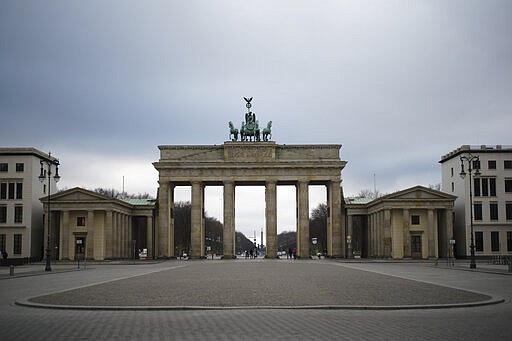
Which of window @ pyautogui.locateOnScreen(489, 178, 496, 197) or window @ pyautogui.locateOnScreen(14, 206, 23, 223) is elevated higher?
window @ pyautogui.locateOnScreen(489, 178, 496, 197)

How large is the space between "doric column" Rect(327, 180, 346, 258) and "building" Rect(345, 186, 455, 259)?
176cm

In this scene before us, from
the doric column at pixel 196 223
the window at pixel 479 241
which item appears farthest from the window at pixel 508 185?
the doric column at pixel 196 223

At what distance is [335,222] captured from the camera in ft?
307

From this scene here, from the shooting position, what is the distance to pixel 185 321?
55.8 ft

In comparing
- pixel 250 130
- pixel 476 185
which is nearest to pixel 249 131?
pixel 250 130

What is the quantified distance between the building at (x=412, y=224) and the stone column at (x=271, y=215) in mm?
11197

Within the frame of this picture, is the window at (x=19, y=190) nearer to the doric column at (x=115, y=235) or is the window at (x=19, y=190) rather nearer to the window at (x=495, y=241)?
the doric column at (x=115, y=235)

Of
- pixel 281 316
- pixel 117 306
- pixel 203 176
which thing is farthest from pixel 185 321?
pixel 203 176

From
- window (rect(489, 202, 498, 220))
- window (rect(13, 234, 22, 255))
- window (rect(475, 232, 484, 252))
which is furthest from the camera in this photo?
window (rect(489, 202, 498, 220))

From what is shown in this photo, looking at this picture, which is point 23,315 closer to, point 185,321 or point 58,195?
point 185,321

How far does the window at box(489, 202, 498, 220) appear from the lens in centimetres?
8512

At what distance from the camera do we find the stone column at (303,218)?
308 ft

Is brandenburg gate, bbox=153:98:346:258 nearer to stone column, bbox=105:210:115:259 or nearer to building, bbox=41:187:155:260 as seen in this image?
building, bbox=41:187:155:260

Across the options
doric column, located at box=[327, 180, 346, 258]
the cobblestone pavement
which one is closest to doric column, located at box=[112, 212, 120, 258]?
doric column, located at box=[327, 180, 346, 258]
